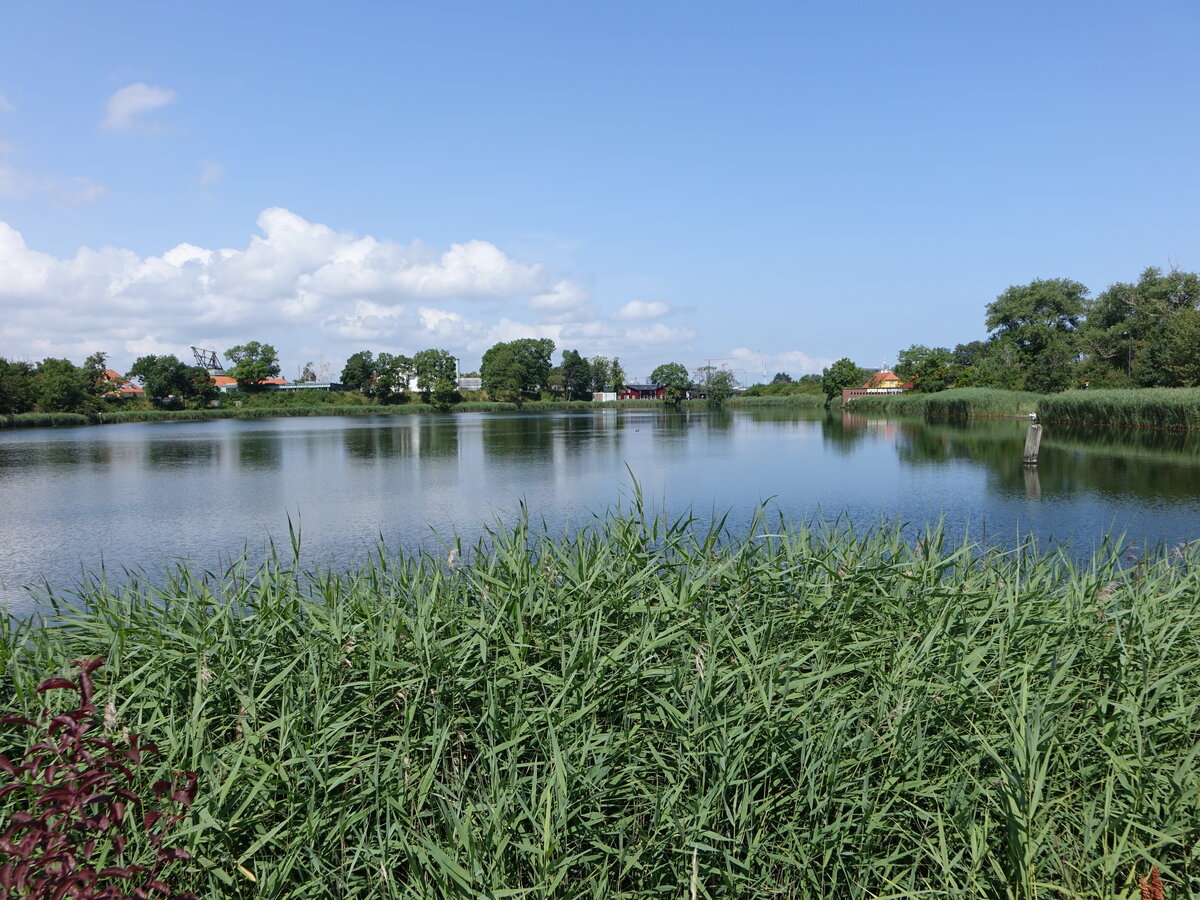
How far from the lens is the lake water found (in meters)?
13.3

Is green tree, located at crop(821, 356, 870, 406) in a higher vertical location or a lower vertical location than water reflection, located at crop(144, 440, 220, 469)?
higher

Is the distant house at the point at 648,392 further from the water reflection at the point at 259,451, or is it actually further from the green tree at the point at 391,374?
the water reflection at the point at 259,451

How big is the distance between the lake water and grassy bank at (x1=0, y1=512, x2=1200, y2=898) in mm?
1850

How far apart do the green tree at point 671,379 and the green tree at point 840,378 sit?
3395cm

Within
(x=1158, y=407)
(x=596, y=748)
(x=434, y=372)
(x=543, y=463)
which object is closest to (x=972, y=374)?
(x=1158, y=407)

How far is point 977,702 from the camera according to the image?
3779 mm

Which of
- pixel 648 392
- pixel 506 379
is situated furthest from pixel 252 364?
pixel 648 392

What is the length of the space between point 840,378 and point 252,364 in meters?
83.4

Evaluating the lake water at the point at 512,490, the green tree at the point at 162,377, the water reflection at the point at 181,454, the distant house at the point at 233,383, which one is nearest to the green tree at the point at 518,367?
the distant house at the point at 233,383

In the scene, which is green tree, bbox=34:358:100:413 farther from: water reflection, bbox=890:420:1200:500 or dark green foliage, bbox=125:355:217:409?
water reflection, bbox=890:420:1200:500

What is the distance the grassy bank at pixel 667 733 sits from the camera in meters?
3.07

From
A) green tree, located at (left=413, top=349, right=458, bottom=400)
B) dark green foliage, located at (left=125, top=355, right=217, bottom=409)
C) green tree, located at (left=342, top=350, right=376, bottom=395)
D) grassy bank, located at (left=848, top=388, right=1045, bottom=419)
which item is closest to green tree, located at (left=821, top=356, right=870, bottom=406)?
grassy bank, located at (left=848, top=388, right=1045, bottom=419)

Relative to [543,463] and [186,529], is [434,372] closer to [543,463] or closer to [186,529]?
[543,463]

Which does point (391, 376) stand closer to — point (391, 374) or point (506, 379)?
point (391, 374)
